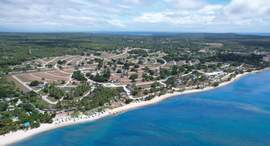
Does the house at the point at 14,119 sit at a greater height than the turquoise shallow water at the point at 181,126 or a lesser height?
greater

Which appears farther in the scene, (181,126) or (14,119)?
(181,126)

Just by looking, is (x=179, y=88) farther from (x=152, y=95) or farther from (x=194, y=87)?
(x=152, y=95)

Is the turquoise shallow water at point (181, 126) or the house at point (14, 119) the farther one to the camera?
the house at point (14, 119)

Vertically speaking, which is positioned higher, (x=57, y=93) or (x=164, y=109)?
(x=57, y=93)

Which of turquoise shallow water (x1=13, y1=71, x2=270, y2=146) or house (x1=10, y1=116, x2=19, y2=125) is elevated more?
house (x1=10, y1=116, x2=19, y2=125)

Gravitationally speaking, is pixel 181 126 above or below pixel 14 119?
below

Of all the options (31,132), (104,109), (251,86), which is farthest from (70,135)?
(251,86)

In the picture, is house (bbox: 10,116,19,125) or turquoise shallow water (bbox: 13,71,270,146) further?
house (bbox: 10,116,19,125)

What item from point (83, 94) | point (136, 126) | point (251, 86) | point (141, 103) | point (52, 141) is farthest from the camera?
point (251, 86)
